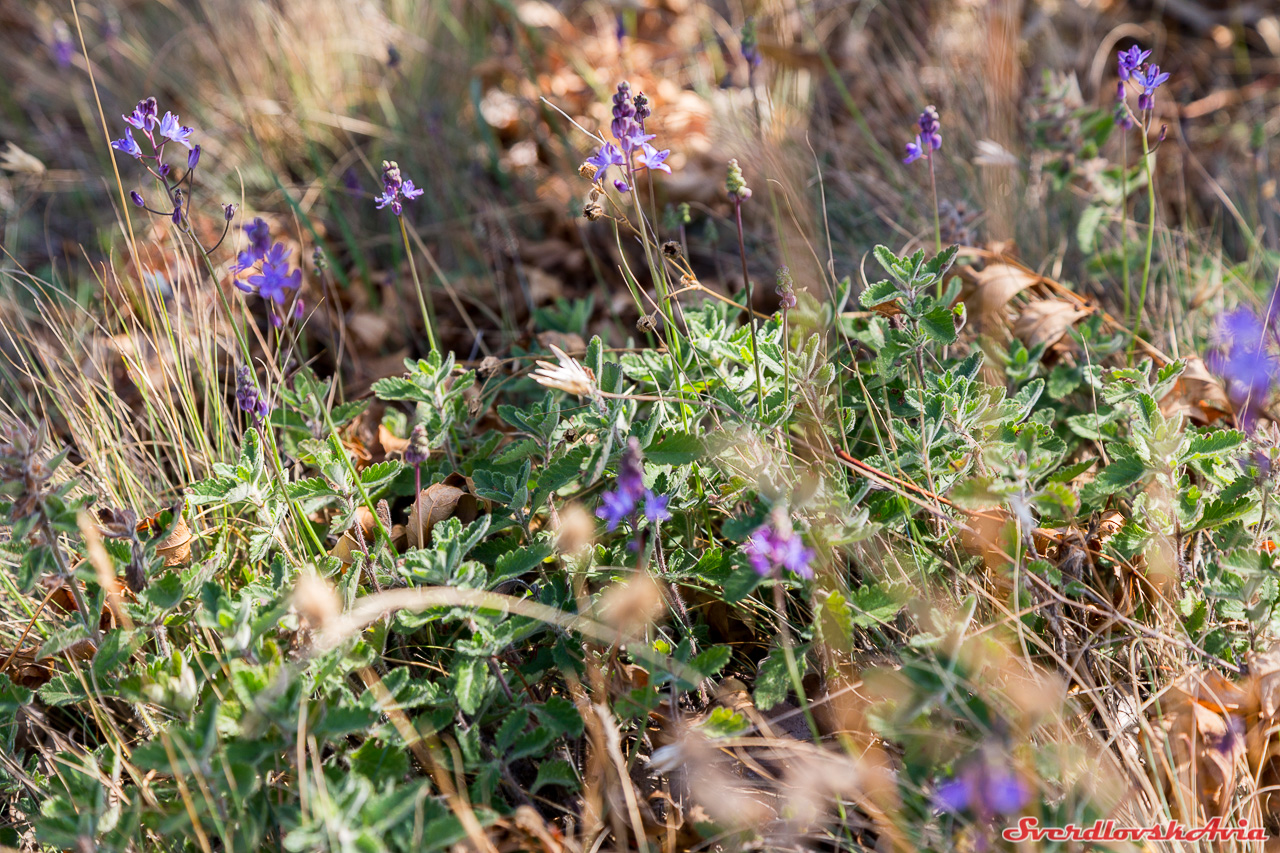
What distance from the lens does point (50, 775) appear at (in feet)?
5.68

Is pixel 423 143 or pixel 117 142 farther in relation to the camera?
pixel 423 143

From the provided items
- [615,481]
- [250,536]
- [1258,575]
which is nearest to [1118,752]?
[1258,575]

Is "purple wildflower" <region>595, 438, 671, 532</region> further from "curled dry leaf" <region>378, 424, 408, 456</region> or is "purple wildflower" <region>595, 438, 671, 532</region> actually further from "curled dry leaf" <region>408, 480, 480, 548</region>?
"curled dry leaf" <region>378, 424, 408, 456</region>

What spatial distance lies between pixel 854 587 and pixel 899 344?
20.1 inches

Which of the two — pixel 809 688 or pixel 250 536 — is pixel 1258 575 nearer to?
pixel 809 688

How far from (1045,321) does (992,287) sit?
159 mm

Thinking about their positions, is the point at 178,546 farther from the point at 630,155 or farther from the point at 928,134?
the point at 928,134

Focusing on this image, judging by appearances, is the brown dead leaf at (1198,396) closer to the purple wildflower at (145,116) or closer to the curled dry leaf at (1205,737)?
the curled dry leaf at (1205,737)

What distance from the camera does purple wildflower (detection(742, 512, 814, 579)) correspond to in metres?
1.44

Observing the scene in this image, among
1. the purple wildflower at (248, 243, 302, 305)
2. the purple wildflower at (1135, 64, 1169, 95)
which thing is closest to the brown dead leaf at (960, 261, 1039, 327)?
the purple wildflower at (1135, 64, 1169, 95)

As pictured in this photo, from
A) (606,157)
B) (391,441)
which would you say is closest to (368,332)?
(391,441)

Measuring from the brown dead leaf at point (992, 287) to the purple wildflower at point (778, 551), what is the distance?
1108 millimetres

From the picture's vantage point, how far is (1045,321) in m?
2.22

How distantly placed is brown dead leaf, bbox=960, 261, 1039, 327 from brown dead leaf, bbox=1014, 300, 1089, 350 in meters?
0.06
